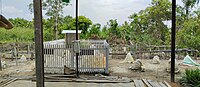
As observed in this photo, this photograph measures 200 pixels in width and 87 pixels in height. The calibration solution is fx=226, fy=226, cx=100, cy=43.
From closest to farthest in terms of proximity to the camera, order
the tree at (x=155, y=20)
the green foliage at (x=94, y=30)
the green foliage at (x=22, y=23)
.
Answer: the tree at (x=155, y=20) → the green foliage at (x=94, y=30) → the green foliage at (x=22, y=23)

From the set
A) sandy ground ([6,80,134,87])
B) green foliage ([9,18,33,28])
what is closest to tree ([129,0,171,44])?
sandy ground ([6,80,134,87])

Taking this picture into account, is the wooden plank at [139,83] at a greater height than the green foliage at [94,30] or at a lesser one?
lesser

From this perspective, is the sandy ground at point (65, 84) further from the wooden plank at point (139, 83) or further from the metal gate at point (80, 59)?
the metal gate at point (80, 59)

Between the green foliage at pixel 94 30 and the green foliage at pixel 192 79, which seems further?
the green foliage at pixel 94 30

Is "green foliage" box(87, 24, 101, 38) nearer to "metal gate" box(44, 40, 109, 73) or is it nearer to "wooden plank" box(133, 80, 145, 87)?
"metal gate" box(44, 40, 109, 73)

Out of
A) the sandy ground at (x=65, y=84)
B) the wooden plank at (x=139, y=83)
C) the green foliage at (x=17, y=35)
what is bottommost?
the sandy ground at (x=65, y=84)

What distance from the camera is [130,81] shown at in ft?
21.9

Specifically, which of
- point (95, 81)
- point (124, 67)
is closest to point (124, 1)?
point (124, 67)

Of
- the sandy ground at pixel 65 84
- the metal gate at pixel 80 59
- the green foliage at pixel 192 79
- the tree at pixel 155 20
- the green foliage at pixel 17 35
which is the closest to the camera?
the green foliage at pixel 192 79

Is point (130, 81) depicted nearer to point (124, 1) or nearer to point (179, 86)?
point (179, 86)

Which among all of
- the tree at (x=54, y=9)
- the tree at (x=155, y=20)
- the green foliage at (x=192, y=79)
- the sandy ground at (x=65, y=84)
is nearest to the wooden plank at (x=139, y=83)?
the sandy ground at (x=65, y=84)

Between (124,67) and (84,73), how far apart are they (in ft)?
6.43

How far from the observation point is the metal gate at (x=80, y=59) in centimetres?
783

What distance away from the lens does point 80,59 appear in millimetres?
7988
